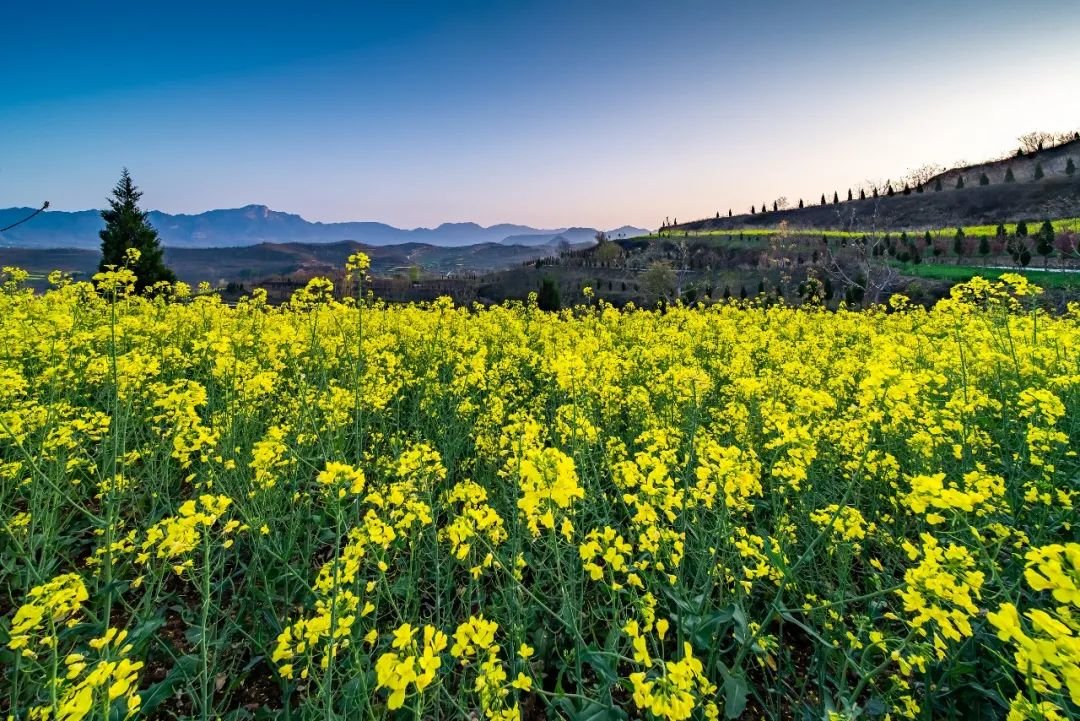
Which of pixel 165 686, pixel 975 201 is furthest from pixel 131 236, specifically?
pixel 975 201

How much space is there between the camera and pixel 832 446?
168 inches

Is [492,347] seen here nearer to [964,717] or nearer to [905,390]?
[905,390]

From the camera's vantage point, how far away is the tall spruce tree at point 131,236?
30172mm

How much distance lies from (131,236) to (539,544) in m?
43.8

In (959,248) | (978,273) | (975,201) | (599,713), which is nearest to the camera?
(599,713)

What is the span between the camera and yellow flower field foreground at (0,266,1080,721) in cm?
204

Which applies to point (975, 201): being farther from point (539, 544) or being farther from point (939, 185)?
point (539, 544)

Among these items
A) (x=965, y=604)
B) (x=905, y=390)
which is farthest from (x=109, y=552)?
(x=905, y=390)

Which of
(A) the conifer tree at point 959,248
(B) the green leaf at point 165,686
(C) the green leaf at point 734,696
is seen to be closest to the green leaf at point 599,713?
(C) the green leaf at point 734,696

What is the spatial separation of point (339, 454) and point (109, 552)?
A: 4.68 ft

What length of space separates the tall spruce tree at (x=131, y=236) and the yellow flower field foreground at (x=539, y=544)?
95.3ft

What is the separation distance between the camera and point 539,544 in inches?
162

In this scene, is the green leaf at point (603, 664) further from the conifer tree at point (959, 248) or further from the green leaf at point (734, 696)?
the conifer tree at point (959, 248)

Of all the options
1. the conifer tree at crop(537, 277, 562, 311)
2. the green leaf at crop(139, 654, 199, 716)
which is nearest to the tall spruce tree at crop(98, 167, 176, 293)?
the conifer tree at crop(537, 277, 562, 311)
